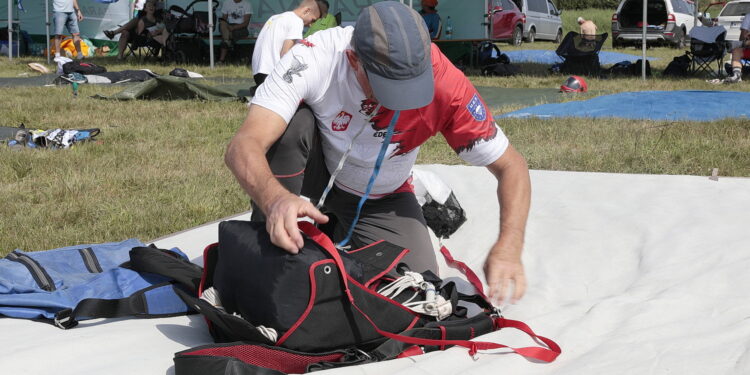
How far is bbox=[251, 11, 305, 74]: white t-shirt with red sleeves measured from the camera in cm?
674

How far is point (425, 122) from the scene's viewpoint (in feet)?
8.80

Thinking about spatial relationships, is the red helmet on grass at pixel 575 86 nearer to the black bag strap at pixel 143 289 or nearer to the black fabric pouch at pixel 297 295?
the black bag strap at pixel 143 289

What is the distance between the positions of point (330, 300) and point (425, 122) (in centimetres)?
85

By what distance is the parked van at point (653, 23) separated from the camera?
18172 millimetres

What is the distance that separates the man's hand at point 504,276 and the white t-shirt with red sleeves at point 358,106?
54 cm

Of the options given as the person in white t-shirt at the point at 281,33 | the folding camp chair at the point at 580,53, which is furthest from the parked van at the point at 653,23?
the person in white t-shirt at the point at 281,33

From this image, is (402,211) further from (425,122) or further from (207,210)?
(207,210)

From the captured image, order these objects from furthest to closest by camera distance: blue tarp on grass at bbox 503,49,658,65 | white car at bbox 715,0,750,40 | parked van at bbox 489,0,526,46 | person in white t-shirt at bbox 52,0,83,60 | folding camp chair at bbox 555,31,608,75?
white car at bbox 715,0,750,40 < blue tarp on grass at bbox 503,49,658,65 < parked van at bbox 489,0,526,46 < person in white t-shirt at bbox 52,0,83,60 < folding camp chair at bbox 555,31,608,75

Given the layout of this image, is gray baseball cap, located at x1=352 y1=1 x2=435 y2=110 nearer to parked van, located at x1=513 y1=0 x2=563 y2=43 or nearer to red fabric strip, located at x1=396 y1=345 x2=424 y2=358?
red fabric strip, located at x1=396 y1=345 x2=424 y2=358

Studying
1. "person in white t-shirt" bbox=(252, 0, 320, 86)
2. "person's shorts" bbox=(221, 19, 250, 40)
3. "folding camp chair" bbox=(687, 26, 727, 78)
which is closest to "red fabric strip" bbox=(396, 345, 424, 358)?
"person in white t-shirt" bbox=(252, 0, 320, 86)

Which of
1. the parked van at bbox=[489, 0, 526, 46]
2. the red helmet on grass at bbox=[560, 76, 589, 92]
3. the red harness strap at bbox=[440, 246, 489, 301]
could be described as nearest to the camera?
the red harness strap at bbox=[440, 246, 489, 301]

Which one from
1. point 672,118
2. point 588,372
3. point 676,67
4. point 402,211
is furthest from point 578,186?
point 676,67

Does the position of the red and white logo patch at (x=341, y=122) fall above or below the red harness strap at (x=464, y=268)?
above

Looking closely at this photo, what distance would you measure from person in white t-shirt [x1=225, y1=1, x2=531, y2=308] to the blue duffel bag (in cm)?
46
